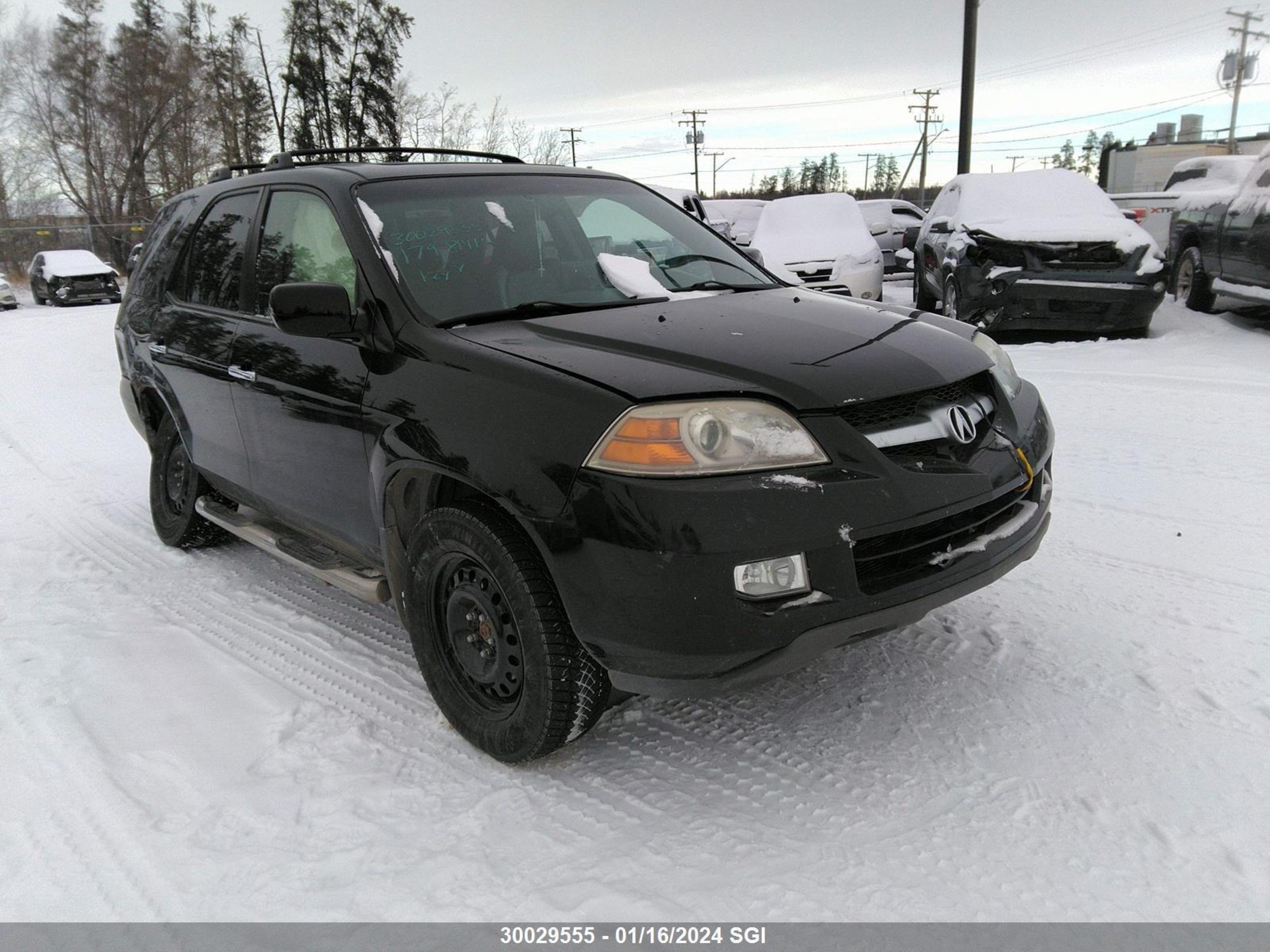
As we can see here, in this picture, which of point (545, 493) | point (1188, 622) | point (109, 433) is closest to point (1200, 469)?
point (1188, 622)

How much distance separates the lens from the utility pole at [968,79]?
715 inches

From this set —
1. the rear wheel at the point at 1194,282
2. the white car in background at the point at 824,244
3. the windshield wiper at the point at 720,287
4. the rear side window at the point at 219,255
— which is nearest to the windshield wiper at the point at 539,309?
the windshield wiper at the point at 720,287

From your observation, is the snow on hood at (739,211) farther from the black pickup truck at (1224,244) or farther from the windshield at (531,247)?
the windshield at (531,247)

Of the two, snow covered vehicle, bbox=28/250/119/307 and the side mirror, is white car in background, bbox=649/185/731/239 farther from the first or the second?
snow covered vehicle, bbox=28/250/119/307

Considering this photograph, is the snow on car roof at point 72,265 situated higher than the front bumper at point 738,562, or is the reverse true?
the snow on car roof at point 72,265

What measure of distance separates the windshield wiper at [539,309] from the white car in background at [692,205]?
3.85 feet

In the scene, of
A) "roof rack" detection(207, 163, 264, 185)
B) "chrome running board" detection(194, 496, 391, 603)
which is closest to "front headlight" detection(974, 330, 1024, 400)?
"chrome running board" detection(194, 496, 391, 603)

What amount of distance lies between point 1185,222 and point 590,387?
33.9 ft

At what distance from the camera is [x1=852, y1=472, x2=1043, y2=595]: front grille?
245cm

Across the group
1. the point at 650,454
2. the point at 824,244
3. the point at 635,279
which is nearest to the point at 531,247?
the point at 635,279

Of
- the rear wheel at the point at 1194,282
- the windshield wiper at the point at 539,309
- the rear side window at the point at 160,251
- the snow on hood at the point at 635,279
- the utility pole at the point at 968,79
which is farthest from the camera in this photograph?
the utility pole at the point at 968,79

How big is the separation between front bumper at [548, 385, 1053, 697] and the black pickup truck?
26.3 ft
